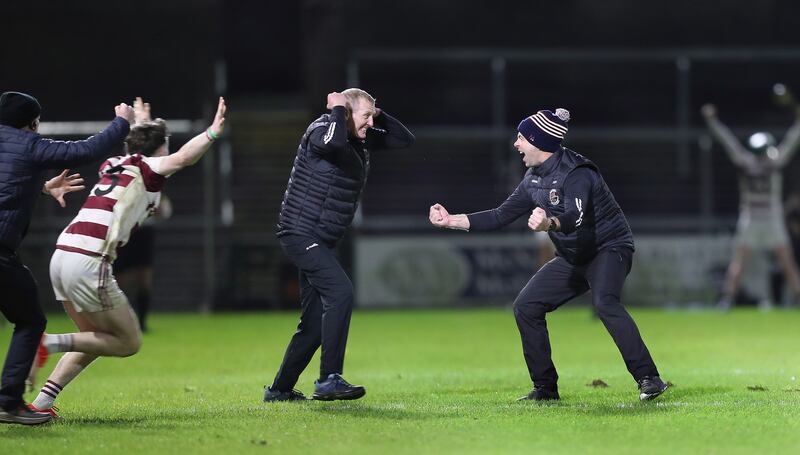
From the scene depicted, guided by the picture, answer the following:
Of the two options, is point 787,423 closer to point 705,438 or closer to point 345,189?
point 705,438

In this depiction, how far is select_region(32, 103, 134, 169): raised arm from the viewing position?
7.25 meters

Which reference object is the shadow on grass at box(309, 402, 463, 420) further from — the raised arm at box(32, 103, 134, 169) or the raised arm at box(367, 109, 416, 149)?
the raised arm at box(32, 103, 134, 169)

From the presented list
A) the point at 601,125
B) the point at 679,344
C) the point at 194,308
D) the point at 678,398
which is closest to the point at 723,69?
the point at 601,125

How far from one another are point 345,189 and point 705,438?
9.87 feet

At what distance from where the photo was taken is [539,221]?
760 centimetres

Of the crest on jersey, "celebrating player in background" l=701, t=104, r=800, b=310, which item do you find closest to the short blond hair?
the crest on jersey

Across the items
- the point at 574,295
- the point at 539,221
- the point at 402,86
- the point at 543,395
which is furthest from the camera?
the point at 402,86

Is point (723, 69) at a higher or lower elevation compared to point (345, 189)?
higher

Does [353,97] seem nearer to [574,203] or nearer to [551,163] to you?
[551,163]

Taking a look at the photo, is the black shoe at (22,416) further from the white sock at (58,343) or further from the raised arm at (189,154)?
the raised arm at (189,154)

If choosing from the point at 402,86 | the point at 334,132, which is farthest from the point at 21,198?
the point at 402,86

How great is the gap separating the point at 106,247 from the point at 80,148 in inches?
23.9

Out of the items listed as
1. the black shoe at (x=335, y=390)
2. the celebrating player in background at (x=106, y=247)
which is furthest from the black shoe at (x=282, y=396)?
the celebrating player in background at (x=106, y=247)

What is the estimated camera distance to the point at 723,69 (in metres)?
27.8
